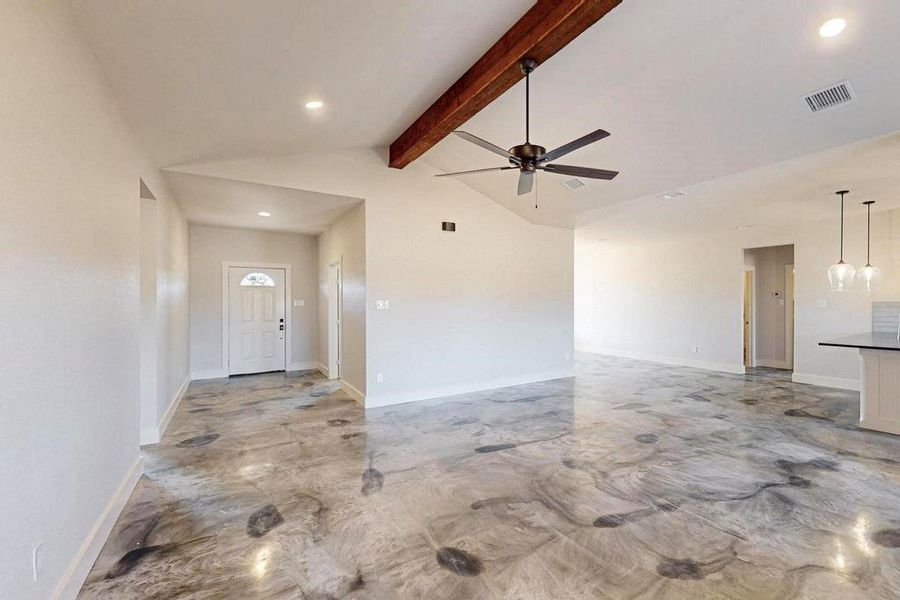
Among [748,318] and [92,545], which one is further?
[748,318]

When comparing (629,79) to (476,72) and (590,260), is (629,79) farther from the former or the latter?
(590,260)

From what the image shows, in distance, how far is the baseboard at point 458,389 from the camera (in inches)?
208

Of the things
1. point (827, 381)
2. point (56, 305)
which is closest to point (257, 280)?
point (56, 305)

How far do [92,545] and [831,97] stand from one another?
5806 millimetres

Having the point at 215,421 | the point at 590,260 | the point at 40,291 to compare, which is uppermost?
the point at 590,260

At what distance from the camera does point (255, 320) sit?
744 cm

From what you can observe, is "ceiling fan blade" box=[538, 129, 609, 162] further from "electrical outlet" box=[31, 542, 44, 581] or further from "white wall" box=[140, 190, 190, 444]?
"white wall" box=[140, 190, 190, 444]

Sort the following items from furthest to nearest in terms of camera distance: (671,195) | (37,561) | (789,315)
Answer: (789,315), (671,195), (37,561)

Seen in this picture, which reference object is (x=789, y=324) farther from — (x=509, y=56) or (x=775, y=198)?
(x=509, y=56)

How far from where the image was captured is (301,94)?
3.17 m

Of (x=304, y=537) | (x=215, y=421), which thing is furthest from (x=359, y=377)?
(x=304, y=537)

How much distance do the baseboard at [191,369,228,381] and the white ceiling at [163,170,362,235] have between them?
2595 millimetres

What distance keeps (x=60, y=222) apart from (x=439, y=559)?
2531 mm

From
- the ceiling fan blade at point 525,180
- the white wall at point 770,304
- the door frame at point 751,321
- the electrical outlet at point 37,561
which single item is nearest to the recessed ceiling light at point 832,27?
the ceiling fan blade at point 525,180
